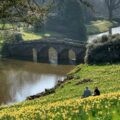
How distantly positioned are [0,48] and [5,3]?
8740 cm

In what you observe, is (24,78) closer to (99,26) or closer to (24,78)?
(24,78)

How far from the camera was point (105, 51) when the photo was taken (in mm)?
71188

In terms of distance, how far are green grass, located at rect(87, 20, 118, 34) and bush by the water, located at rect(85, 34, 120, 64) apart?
70586 mm

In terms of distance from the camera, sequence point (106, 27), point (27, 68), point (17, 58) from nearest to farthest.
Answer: point (27, 68)
point (17, 58)
point (106, 27)

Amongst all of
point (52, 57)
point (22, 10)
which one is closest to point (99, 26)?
point (52, 57)

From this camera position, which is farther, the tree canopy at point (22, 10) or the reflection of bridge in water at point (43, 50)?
the reflection of bridge in water at point (43, 50)

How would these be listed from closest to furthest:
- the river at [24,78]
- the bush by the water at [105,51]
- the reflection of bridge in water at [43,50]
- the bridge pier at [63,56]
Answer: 1. the river at [24,78]
2. the bush by the water at [105,51]
3. the bridge pier at [63,56]
4. the reflection of bridge in water at [43,50]

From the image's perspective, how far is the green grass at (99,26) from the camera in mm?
146800

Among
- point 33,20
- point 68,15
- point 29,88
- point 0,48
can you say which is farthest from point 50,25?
point 33,20

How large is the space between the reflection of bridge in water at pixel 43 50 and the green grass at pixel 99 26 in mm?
35013

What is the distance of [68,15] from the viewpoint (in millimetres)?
131250

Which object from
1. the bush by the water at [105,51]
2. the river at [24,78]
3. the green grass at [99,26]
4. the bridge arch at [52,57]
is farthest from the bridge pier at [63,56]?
the green grass at [99,26]

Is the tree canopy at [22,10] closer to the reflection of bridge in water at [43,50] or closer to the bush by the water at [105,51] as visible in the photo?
the bush by the water at [105,51]

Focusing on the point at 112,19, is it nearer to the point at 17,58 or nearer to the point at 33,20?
the point at 17,58
